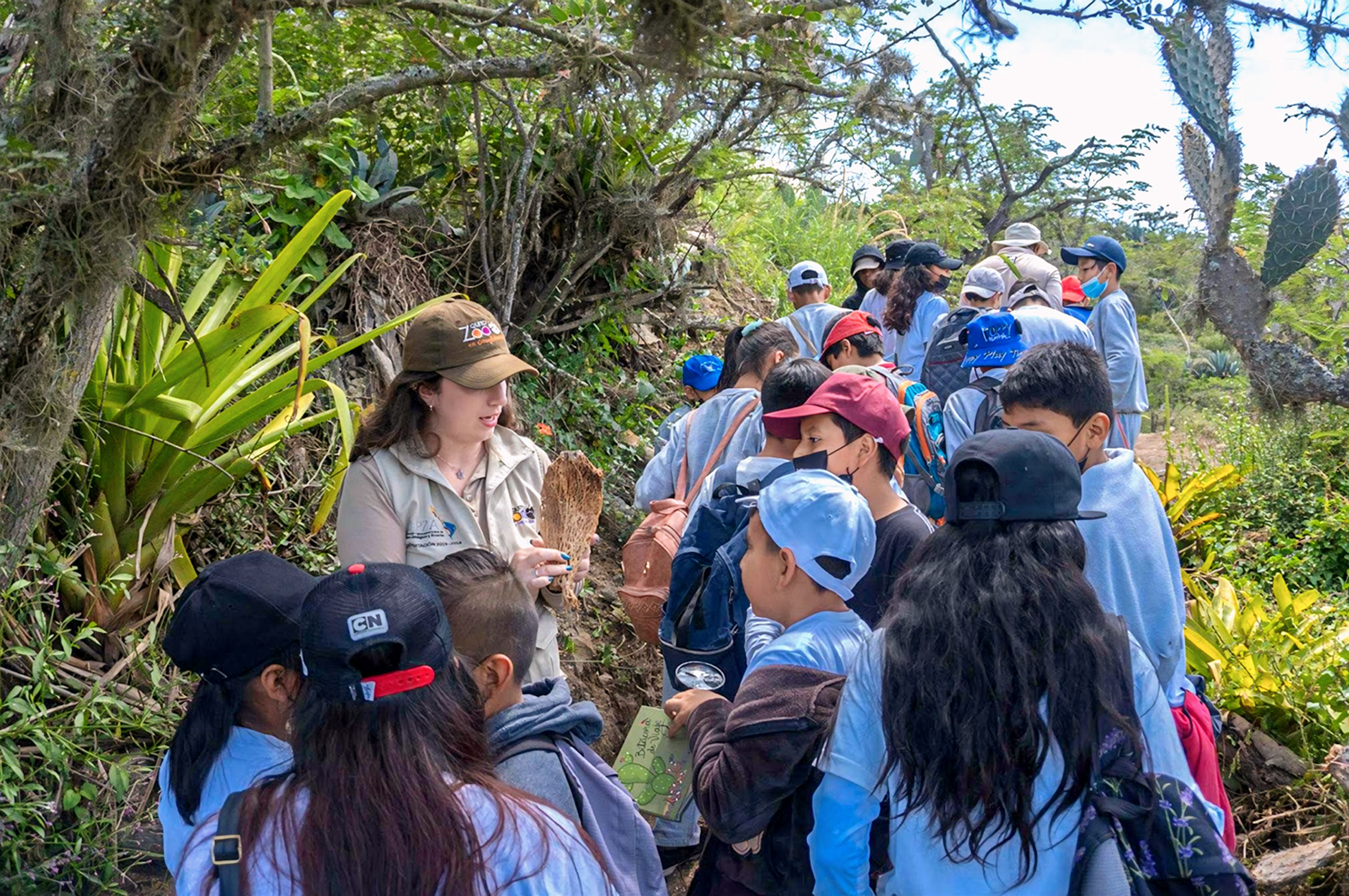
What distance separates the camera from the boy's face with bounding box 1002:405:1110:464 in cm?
279

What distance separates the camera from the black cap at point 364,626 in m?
1.61

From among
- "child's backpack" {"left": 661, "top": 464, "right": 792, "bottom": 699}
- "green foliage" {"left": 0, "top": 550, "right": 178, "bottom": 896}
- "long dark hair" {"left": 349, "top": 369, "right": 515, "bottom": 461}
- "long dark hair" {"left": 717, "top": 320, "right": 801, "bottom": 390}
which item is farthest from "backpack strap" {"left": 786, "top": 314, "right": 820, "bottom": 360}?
"green foliage" {"left": 0, "top": 550, "right": 178, "bottom": 896}

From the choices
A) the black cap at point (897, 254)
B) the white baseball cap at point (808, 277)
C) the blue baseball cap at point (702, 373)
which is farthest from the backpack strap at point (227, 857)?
the black cap at point (897, 254)

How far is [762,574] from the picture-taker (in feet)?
7.37

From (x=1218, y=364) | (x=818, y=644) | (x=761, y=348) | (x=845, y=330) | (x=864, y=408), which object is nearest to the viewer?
(x=818, y=644)

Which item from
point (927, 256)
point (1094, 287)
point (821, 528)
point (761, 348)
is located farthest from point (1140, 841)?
point (1094, 287)

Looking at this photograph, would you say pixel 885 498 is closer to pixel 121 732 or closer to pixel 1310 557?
pixel 121 732

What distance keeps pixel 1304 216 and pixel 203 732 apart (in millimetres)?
7690

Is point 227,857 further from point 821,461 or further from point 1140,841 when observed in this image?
point 821,461

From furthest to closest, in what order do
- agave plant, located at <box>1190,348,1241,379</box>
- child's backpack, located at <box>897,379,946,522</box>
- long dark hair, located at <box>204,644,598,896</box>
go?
1. agave plant, located at <box>1190,348,1241,379</box>
2. child's backpack, located at <box>897,379,946,522</box>
3. long dark hair, located at <box>204,644,598,896</box>

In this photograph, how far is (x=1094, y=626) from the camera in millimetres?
1830

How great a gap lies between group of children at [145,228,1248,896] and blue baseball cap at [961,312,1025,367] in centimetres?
189

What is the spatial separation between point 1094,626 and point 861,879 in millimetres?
603

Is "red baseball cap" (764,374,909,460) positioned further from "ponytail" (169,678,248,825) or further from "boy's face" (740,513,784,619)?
"ponytail" (169,678,248,825)
